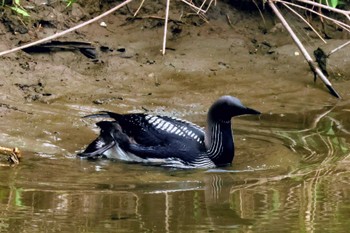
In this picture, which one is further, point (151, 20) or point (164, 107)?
point (151, 20)

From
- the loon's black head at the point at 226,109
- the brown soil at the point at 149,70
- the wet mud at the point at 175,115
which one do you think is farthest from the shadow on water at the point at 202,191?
the brown soil at the point at 149,70

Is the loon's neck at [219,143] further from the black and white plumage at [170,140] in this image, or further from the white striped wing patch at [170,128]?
the white striped wing patch at [170,128]

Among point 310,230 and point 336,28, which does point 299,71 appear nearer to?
point 336,28

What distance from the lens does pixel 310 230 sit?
187 inches

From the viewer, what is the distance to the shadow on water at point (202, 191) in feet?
16.3

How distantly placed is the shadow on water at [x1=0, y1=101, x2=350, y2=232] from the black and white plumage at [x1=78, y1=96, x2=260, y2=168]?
0.54ft

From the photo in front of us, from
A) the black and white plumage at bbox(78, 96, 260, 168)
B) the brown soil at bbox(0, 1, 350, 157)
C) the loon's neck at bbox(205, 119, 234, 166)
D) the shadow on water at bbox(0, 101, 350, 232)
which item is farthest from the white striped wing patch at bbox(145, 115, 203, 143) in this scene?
the brown soil at bbox(0, 1, 350, 157)

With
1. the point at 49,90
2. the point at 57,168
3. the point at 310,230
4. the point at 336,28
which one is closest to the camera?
the point at 310,230

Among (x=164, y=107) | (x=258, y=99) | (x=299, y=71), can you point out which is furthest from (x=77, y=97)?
(x=299, y=71)

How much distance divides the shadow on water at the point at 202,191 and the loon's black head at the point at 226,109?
0.39 metres

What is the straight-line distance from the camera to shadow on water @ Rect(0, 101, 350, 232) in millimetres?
4965

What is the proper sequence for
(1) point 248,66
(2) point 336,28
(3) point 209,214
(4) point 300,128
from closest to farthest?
(3) point 209,214 → (4) point 300,128 → (1) point 248,66 → (2) point 336,28

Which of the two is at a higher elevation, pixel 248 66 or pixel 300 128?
pixel 248 66

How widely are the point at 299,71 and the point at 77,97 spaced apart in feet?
9.46
